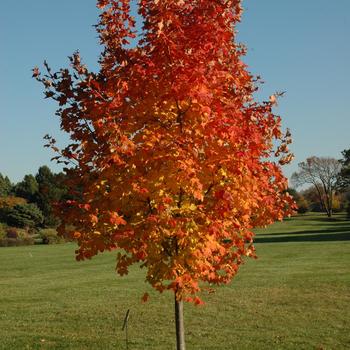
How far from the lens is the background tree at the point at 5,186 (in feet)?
310

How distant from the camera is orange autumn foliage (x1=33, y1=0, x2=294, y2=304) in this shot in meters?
6.69

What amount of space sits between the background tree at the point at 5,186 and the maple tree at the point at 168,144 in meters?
89.3

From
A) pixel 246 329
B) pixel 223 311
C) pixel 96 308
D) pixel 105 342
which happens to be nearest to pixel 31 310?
pixel 96 308

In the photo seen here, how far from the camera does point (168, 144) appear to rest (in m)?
6.81

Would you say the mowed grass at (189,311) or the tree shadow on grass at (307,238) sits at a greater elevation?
the tree shadow on grass at (307,238)

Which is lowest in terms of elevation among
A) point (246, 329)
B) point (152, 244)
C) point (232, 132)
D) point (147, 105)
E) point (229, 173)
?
point (246, 329)

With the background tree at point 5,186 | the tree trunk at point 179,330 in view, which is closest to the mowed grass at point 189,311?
the tree trunk at point 179,330

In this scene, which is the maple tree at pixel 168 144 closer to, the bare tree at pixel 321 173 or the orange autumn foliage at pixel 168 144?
the orange autumn foliage at pixel 168 144

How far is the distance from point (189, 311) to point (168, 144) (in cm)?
1130

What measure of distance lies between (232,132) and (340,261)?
983 inches

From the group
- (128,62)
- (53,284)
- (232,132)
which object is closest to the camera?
(232,132)

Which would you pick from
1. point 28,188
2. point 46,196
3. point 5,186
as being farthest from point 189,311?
point 5,186

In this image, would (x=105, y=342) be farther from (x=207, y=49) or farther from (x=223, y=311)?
(x=207, y=49)

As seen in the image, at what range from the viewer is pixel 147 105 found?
696 cm
